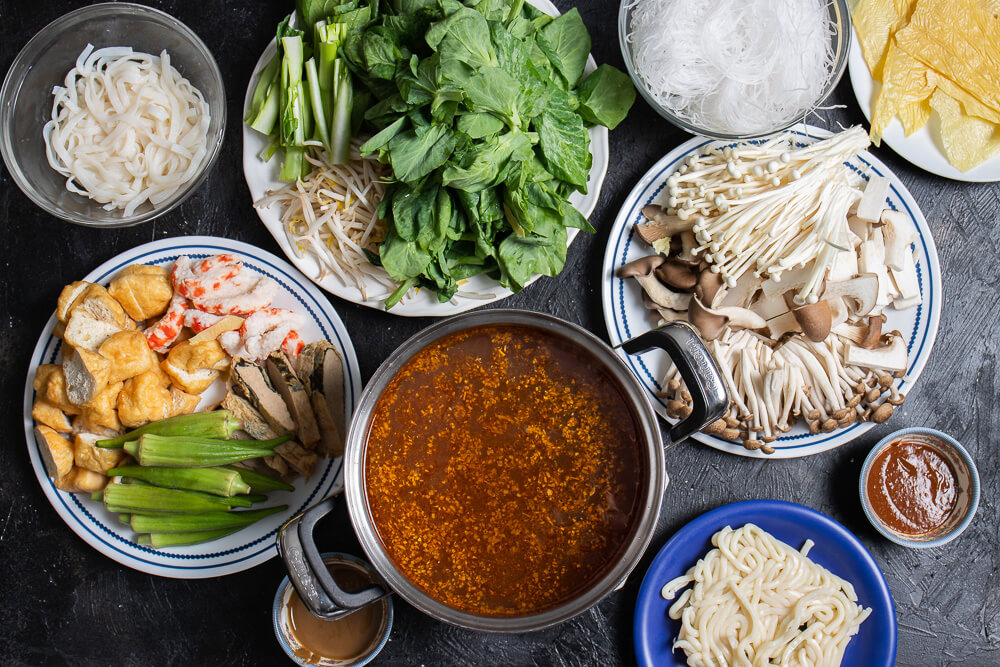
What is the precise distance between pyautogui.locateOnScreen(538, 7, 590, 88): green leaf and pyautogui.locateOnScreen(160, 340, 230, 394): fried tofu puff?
152 centimetres

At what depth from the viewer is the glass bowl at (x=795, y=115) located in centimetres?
Answer: 230

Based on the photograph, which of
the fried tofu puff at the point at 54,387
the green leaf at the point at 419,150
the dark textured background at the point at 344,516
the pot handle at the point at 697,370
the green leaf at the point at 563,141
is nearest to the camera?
the pot handle at the point at 697,370

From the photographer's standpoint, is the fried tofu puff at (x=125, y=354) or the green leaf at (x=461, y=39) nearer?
the green leaf at (x=461, y=39)

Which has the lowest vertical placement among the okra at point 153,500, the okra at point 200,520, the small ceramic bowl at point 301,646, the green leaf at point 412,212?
the small ceramic bowl at point 301,646

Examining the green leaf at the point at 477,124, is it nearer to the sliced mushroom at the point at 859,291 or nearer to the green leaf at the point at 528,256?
the green leaf at the point at 528,256

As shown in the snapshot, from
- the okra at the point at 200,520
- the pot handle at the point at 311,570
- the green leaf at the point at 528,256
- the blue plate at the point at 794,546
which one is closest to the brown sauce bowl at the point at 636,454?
the pot handle at the point at 311,570

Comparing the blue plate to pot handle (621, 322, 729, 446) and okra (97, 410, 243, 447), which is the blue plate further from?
okra (97, 410, 243, 447)

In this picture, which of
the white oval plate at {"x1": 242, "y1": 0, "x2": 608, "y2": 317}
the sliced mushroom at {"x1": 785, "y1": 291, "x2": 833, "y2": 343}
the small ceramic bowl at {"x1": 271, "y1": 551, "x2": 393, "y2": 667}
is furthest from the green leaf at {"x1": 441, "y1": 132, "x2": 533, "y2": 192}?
the small ceramic bowl at {"x1": 271, "y1": 551, "x2": 393, "y2": 667}

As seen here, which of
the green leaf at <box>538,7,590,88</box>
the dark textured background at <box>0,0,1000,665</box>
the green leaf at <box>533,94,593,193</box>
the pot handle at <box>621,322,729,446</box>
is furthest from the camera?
the dark textured background at <box>0,0,1000,665</box>

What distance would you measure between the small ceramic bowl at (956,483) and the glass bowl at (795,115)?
1157mm

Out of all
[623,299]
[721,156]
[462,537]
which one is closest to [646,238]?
[623,299]

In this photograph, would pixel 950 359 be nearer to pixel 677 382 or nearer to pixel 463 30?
pixel 677 382

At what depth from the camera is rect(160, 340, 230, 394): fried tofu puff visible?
238 centimetres

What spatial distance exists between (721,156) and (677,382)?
31.5 inches
